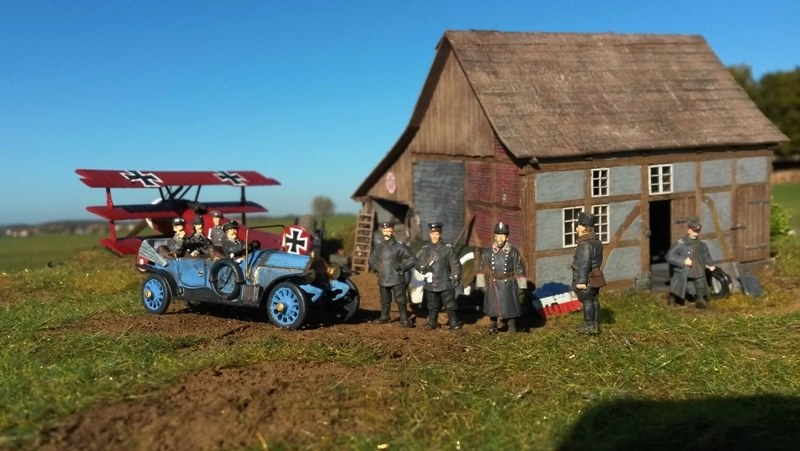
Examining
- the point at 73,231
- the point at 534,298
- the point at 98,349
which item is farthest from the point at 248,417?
the point at 73,231

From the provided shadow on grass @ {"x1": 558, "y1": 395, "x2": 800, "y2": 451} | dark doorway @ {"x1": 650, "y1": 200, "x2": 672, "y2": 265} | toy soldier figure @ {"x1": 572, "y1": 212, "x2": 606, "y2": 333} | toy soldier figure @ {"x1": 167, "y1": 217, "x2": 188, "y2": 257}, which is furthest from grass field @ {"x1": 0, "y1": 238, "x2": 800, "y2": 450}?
dark doorway @ {"x1": 650, "y1": 200, "x2": 672, "y2": 265}

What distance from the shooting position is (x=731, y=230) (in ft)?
59.5

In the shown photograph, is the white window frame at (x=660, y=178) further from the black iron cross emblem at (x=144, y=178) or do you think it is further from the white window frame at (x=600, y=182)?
the black iron cross emblem at (x=144, y=178)

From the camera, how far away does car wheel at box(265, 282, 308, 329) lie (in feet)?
38.1

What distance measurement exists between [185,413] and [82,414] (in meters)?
0.98

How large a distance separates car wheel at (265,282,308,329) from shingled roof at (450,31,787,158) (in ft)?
17.9

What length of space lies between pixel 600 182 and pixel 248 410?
34.3 ft

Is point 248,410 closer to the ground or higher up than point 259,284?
closer to the ground

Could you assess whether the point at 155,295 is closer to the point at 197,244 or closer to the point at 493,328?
the point at 197,244

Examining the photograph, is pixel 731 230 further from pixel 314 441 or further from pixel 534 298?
pixel 314 441

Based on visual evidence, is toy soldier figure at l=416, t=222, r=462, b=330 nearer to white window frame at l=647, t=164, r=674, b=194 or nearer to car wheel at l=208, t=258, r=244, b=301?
car wheel at l=208, t=258, r=244, b=301

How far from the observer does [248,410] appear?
778 cm

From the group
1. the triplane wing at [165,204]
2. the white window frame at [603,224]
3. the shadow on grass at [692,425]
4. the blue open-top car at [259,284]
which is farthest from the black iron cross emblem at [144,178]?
the shadow on grass at [692,425]

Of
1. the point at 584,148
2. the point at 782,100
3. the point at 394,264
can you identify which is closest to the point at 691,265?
the point at 584,148
